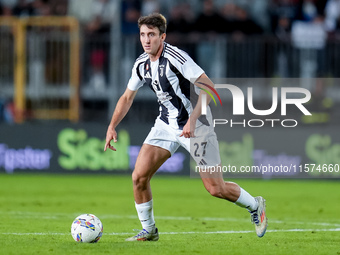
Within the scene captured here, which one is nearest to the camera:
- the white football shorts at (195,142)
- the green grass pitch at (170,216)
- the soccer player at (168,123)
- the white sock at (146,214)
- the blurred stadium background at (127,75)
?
the green grass pitch at (170,216)

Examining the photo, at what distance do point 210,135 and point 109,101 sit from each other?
31.6ft

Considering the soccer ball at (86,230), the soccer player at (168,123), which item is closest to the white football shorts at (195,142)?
the soccer player at (168,123)

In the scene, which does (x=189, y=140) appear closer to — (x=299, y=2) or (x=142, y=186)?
(x=142, y=186)

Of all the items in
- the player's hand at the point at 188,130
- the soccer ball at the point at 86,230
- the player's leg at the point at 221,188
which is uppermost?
the player's hand at the point at 188,130

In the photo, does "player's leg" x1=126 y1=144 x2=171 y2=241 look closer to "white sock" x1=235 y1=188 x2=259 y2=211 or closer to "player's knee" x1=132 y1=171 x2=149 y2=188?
"player's knee" x1=132 y1=171 x2=149 y2=188

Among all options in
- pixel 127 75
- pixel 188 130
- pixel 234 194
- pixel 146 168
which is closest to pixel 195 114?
pixel 188 130

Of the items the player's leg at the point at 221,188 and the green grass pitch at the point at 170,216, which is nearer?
the green grass pitch at the point at 170,216

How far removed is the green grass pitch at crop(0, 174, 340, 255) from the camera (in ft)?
26.3

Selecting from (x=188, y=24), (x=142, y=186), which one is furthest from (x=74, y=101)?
(x=142, y=186)

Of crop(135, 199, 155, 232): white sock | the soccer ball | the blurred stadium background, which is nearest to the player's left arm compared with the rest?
crop(135, 199, 155, 232): white sock

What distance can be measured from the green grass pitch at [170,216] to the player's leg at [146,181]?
0.20m

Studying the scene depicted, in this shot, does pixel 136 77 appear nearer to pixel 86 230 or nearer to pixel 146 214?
pixel 146 214

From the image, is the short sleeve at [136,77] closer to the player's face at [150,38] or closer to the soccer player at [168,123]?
the soccer player at [168,123]

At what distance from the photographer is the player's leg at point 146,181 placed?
835 centimetres
